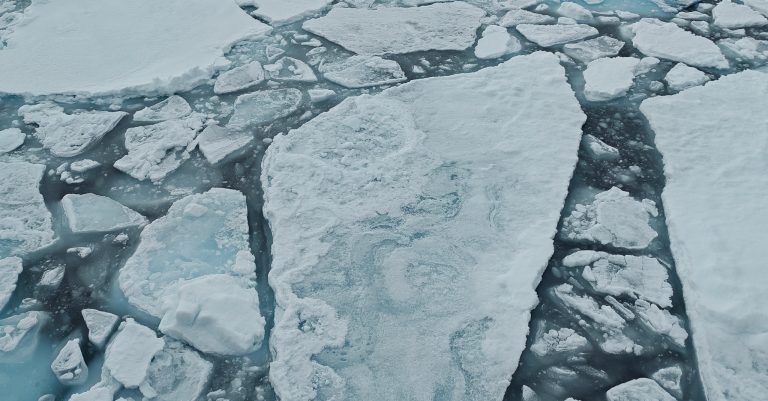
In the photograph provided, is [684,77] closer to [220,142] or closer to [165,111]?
[220,142]

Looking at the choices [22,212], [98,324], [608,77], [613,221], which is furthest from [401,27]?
[98,324]

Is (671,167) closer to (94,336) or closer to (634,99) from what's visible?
(634,99)

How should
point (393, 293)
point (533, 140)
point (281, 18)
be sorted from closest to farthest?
1. point (393, 293)
2. point (533, 140)
3. point (281, 18)

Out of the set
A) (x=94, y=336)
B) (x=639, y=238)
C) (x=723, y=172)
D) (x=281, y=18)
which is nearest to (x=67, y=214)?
(x=94, y=336)

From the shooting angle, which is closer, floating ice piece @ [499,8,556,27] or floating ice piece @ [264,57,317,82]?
floating ice piece @ [264,57,317,82]

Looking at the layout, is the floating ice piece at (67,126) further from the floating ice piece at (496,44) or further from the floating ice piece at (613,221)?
the floating ice piece at (613,221)

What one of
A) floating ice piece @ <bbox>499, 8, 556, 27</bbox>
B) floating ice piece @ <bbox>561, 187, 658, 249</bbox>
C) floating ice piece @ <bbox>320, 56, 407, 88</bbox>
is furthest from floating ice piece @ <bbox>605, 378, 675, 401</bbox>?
floating ice piece @ <bbox>499, 8, 556, 27</bbox>

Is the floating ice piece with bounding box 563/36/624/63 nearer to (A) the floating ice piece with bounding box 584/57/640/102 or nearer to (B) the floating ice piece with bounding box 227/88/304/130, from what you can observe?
(A) the floating ice piece with bounding box 584/57/640/102
